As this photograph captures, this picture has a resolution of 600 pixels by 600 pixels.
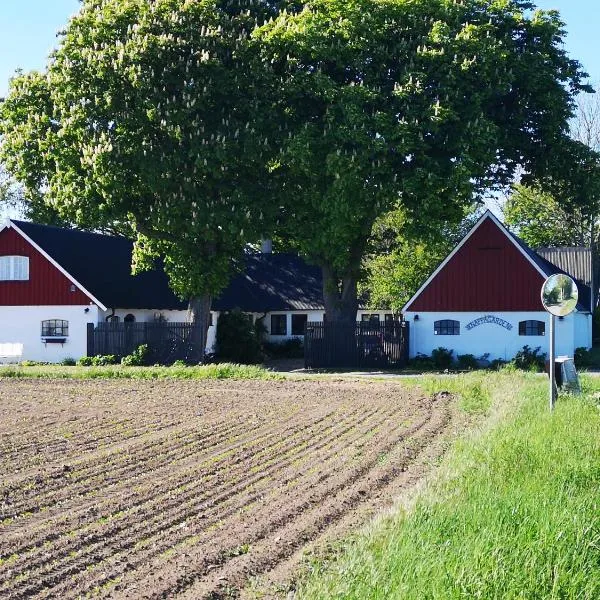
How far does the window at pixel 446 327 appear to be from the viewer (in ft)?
125

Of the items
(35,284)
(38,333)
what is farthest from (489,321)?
(35,284)

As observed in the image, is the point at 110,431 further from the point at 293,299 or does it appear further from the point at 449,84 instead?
the point at 293,299

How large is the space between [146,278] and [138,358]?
7803mm

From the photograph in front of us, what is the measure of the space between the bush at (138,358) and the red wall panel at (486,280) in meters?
11.2

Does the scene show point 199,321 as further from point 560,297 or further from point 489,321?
point 560,297

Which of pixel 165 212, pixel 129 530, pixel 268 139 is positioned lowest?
pixel 129 530

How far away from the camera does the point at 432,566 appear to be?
636cm

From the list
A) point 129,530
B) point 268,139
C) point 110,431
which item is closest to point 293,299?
point 268,139

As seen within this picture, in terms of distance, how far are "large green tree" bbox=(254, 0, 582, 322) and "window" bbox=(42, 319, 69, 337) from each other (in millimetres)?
11175

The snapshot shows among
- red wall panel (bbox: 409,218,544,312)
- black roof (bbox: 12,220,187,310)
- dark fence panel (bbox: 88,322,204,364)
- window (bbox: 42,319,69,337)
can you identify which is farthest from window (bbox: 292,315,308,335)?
window (bbox: 42,319,69,337)

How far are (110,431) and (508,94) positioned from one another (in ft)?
81.6

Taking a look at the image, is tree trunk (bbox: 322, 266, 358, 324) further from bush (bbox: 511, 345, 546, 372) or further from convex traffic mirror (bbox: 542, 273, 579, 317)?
convex traffic mirror (bbox: 542, 273, 579, 317)

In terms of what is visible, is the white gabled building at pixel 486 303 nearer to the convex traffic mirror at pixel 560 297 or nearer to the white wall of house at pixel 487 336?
the white wall of house at pixel 487 336

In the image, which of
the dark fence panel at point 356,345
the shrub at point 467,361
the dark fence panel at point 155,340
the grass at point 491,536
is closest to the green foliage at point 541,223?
the shrub at point 467,361
